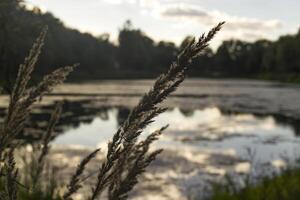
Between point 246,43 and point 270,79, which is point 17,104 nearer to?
point 270,79

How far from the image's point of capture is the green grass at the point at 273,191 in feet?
22.9

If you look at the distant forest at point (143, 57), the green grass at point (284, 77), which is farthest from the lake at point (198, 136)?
the green grass at point (284, 77)

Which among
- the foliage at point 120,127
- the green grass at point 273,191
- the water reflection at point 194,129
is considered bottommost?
the water reflection at point 194,129

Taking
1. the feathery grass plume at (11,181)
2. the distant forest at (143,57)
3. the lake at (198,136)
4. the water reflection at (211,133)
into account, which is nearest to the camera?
the feathery grass plume at (11,181)

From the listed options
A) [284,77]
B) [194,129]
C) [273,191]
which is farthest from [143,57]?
[273,191]

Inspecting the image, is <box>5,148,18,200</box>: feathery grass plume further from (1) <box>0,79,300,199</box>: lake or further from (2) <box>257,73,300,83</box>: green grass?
(2) <box>257,73,300,83</box>: green grass

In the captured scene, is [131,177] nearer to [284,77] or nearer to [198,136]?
[198,136]

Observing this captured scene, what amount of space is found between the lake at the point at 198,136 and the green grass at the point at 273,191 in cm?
49

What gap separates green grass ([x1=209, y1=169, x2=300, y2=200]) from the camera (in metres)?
6.97

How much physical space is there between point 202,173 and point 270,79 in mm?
87491

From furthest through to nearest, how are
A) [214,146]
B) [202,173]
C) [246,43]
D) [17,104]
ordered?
[246,43] → [214,146] → [202,173] → [17,104]

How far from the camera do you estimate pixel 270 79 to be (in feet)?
322

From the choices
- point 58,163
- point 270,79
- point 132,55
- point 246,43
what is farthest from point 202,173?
point 246,43

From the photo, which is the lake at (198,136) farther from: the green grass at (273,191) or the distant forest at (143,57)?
the distant forest at (143,57)
